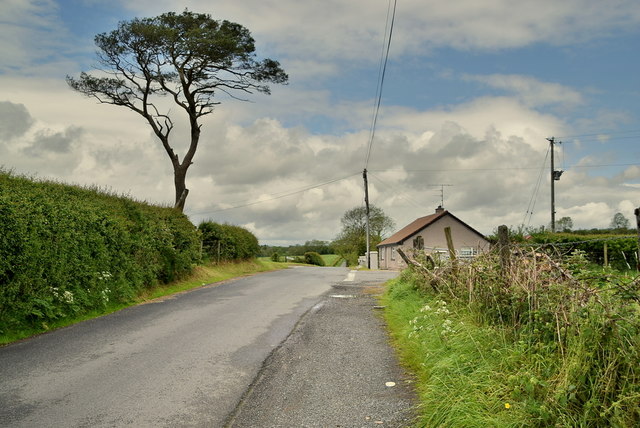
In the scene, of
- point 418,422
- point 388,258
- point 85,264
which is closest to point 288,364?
point 418,422

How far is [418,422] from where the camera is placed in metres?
5.10

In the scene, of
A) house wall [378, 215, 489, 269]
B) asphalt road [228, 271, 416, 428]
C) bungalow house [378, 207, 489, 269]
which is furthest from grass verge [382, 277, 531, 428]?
house wall [378, 215, 489, 269]

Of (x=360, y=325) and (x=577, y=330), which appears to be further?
(x=360, y=325)

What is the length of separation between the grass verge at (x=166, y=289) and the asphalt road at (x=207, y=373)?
0.39 meters

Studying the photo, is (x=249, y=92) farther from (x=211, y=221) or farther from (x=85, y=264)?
(x=85, y=264)

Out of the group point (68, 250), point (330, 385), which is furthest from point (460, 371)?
point (68, 250)

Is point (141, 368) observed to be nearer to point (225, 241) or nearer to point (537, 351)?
point (537, 351)

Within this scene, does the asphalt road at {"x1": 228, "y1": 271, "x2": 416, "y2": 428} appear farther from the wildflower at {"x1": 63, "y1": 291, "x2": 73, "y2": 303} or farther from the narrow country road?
the wildflower at {"x1": 63, "y1": 291, "x2": 73, "y2": 303}

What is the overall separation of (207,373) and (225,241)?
74.5 feet

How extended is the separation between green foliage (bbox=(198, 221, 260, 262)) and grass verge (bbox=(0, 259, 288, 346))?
55cm

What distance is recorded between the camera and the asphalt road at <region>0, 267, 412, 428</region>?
5551 mm

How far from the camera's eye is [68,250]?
1148 centimetres

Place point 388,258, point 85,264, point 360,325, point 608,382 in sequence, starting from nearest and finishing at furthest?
point 608,382
point 360,325
point 85,264
point 388,258

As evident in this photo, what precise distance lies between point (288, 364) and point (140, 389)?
2.13m
